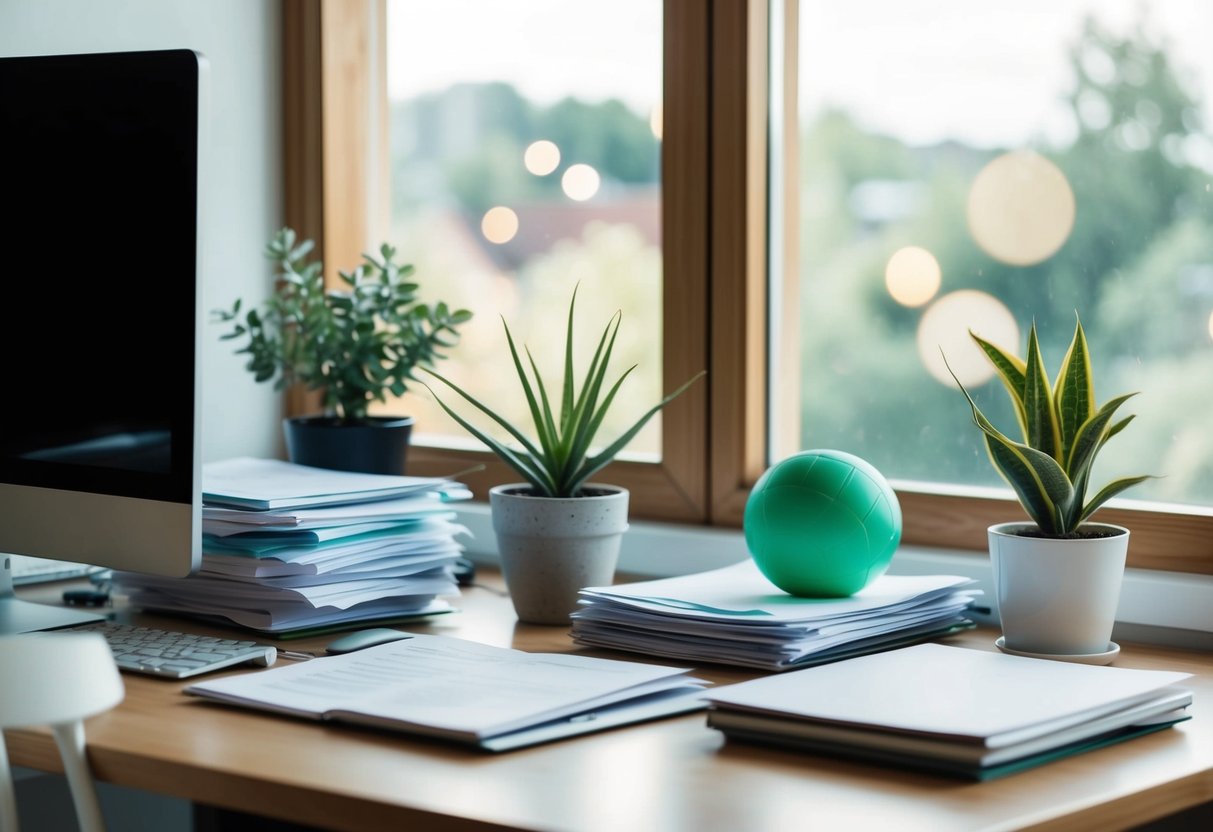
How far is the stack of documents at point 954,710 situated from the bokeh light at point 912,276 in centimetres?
59

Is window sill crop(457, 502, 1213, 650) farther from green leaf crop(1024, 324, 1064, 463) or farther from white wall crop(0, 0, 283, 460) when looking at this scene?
white wall crop(0, 0, 283, 460)

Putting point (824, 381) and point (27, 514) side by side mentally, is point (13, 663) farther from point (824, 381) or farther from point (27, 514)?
point (824, 381)

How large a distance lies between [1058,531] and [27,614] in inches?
39.7

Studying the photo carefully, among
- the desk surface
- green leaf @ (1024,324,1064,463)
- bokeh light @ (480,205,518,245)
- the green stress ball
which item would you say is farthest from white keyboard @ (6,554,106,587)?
green leaf @ (1024,324,1064,463)

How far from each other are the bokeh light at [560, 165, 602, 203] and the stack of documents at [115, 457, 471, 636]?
0.55 meters

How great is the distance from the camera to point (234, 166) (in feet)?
6.66

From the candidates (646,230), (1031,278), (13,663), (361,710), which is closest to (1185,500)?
(1031,278)

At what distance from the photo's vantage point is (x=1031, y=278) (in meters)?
1.58

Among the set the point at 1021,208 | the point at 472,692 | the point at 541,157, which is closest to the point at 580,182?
the point at 541,157

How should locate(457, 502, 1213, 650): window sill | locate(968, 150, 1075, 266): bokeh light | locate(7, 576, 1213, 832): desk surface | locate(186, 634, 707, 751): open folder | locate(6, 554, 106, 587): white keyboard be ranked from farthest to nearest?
locate(6, 554, 106, 587): white keyboard → locate(968, 150, 1075, 266): bokeh light → locate(457, 502, 1213, 650): window sill → locate(186, 634, 707, 751): open folder → locate(7, 576, 1213, 832): desk surface

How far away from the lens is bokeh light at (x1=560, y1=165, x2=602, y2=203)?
75.8 inches

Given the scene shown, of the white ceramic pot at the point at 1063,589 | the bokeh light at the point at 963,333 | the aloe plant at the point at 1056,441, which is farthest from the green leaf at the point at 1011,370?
the bokeh light at the point at 963,333

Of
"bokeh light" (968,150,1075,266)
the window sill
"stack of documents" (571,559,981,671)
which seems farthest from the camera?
"bokeh light" (968,150,1075,266)

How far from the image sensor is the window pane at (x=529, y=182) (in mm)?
1877
